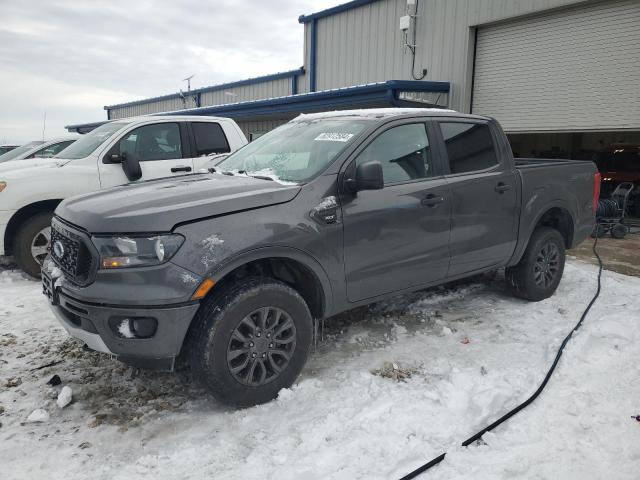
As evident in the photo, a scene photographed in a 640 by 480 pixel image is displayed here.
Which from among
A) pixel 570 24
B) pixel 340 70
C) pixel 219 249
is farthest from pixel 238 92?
pixel 219 249

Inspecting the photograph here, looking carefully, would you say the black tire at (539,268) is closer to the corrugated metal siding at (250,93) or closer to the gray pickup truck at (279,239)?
the gray pickup truck at (279,239)

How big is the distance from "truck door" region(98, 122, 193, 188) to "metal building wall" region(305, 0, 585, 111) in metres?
7.32

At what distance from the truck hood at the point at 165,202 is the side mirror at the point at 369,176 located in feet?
1.37

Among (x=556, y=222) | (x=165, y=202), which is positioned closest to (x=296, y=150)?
(x=165, y=202)

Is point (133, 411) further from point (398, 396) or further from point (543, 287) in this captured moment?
point (543, 287)

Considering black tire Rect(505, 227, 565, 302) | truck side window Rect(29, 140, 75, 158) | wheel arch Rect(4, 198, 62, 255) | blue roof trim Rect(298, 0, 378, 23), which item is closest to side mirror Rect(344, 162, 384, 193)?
black tire Rect(505, 227, 565, 302)

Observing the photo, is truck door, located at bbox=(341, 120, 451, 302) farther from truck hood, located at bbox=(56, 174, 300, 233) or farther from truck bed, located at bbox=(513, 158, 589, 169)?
truck bed, located at bbox=(513, 158, 589, 169)

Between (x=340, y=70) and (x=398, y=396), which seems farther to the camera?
(x=340, y=70)

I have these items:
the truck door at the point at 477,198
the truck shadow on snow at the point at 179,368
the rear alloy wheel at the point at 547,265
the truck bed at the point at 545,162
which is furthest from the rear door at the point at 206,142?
the rear alloy wheel at the point at 547,265

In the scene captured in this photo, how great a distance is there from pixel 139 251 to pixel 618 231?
9493 mm

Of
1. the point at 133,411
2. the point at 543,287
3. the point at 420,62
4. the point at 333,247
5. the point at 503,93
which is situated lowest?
the point at 133,411

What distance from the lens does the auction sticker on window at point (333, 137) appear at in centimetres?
365

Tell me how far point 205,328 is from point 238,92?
1860 cm

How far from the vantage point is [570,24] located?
31.4 feet
